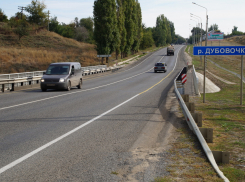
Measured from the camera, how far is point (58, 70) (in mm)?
21406

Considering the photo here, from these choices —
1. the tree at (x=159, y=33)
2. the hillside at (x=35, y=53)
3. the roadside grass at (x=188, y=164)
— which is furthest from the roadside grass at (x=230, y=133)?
the tree at (x=159, y=33)

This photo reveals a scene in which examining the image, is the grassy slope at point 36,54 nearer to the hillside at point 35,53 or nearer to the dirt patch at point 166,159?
the hillside at point 35,53

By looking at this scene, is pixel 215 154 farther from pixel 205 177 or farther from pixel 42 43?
pixel 42 43

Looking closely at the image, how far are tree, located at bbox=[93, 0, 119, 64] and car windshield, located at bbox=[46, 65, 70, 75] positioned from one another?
36513 mm

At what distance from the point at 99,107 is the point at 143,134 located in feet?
16.5

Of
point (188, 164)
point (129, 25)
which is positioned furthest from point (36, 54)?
point (188, 164)

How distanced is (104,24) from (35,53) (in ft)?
54.7

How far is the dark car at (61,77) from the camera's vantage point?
66.5 ft

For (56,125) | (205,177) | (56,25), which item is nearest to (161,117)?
(56,125)

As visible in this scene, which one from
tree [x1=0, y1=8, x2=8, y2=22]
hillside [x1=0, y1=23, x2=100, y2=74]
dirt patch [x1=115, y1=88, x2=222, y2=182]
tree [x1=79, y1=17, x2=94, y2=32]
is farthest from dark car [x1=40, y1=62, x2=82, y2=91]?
tree [x1=79, y1=17, x2=94, y2=32]

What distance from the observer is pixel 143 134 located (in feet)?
27.2

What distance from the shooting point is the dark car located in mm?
20281

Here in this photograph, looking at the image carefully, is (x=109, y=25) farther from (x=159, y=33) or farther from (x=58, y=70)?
(x=159, y=33)

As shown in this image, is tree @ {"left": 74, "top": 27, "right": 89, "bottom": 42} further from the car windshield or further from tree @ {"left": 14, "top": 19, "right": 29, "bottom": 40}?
the car windshield
